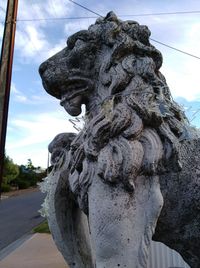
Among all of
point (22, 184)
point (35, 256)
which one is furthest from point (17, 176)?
point (35, 256)

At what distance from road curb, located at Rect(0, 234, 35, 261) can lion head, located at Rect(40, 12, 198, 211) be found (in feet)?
26.7

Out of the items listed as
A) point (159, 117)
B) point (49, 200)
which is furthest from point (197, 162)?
point (49, 200)

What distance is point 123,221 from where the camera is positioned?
55.3 inches

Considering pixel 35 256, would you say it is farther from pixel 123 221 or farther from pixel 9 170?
pixel 9 170

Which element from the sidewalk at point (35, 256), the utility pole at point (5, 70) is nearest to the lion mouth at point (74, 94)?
the sidewalk at point (35, 256)

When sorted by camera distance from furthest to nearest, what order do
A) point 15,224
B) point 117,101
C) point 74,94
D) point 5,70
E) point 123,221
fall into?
point 15,224 → point 5,70 → point 74,94 → point 117,101 → point 123,221

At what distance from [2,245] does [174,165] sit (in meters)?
10.3

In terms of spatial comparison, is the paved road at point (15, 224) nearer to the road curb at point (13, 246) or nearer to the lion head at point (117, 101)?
the road curb at point (13, 246)

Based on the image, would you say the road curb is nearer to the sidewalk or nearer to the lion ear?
the sidewalk

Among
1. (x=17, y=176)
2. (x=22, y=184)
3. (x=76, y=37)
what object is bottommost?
(x=76, y=37)

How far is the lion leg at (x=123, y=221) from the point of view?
1.39 meters

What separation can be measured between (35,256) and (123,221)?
27.5 feet

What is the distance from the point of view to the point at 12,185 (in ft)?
146

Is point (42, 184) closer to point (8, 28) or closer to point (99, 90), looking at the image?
point (99, 90)
